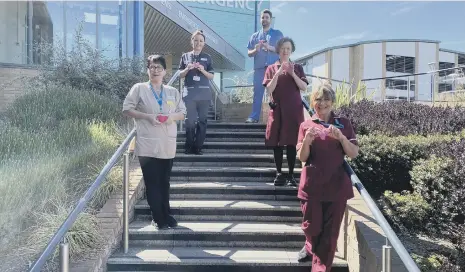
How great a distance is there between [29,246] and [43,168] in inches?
44.8

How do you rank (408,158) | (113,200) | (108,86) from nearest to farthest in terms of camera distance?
1. (113,200)
2. (408,158)
3. (108,86)

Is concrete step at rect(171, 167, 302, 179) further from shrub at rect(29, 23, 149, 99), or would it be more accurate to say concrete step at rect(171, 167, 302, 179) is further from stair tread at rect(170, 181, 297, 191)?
shrub at rect(29, 23, 149, 99)

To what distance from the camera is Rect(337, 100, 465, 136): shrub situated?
5402 mm

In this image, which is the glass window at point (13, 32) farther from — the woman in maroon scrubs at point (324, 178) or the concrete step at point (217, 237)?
the woman in maroon scrubs at point (324, 178)

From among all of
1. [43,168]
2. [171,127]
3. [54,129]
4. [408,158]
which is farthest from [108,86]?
[408,158]

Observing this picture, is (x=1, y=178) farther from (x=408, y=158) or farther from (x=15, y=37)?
(x=15, y=37)

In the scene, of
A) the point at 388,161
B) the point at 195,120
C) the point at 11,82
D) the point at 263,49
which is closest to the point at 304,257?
the point at 388,161

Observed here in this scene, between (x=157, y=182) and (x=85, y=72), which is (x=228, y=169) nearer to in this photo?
(x=157, y=182)

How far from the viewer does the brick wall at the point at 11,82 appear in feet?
27.6

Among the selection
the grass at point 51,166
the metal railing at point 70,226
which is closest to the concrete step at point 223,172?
the grass at point 51,166

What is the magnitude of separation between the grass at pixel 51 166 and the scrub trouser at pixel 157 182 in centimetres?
54

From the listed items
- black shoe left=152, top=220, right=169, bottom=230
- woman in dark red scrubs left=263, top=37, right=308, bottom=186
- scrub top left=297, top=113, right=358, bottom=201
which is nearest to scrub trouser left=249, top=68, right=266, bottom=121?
woman in dark red scrubs left=263, top=37, right=308, bottom=186

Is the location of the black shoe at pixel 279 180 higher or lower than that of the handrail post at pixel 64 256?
higher

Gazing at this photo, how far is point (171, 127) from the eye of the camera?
3.60 metres
